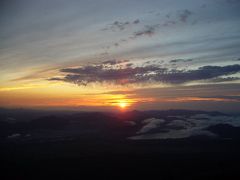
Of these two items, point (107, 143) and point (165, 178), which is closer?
point (165, 178)

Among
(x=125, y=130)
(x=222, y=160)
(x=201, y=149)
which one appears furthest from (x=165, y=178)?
(x=125, y=130)

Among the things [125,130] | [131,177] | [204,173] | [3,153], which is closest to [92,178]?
[131,177]

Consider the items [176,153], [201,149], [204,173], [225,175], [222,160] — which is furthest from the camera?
[201,149]

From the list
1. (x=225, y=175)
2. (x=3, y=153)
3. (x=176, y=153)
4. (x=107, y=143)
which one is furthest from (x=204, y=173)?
(x=3, y=153)

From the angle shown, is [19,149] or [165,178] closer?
[165,178]

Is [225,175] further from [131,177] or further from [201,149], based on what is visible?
[201,149]

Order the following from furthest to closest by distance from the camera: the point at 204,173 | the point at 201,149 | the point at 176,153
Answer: the point at 201,149 → the point at 176,153 → the point at 204,173

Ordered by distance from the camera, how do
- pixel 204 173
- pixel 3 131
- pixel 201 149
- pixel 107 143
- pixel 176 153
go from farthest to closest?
pixel 3 131
pixel 107 143
pixel 201 149
pixel 176 153
pixel 204 173

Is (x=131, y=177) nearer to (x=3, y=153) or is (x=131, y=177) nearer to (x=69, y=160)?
(x=69, y=160)

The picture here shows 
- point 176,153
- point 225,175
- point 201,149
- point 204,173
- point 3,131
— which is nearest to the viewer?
point 225,175
